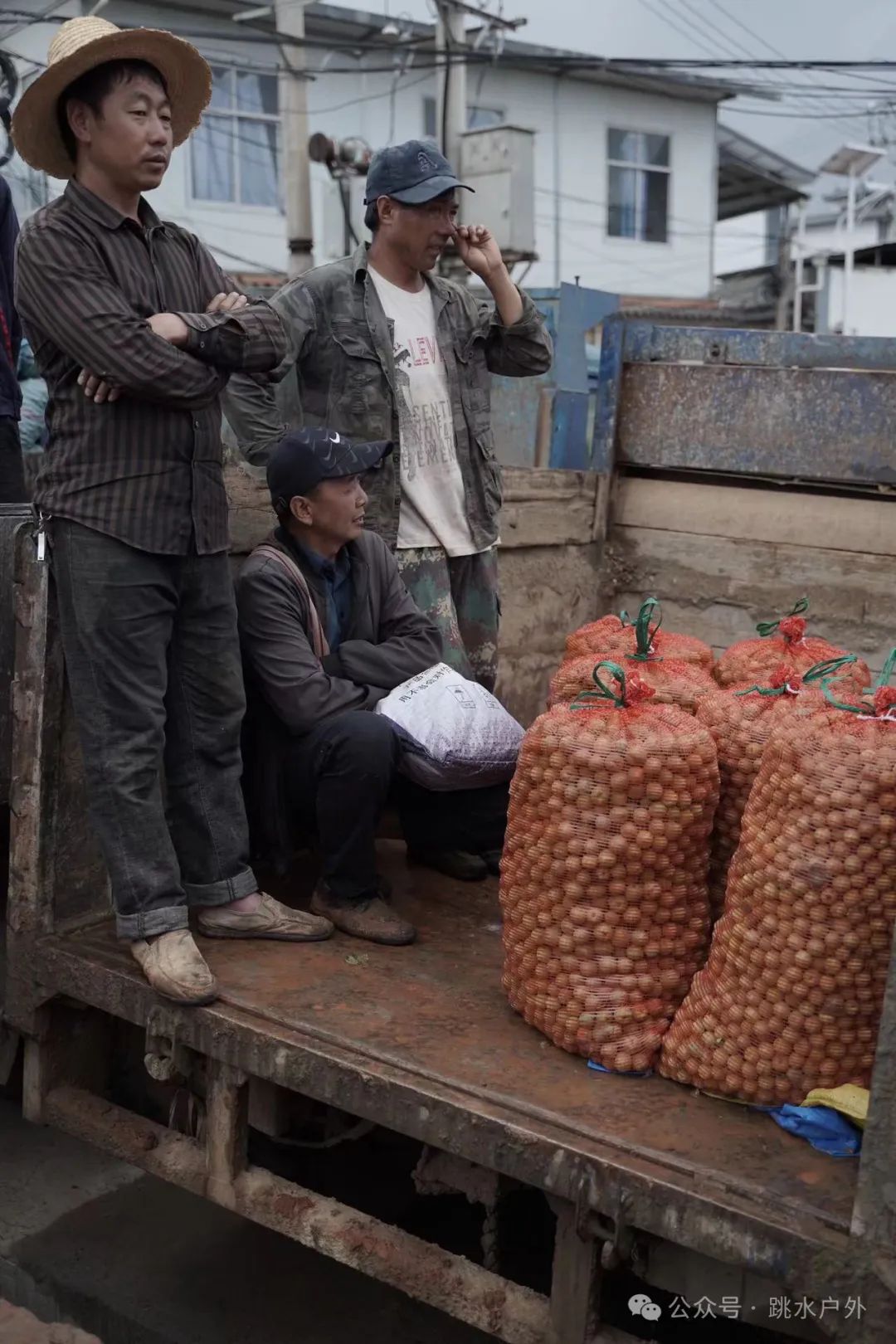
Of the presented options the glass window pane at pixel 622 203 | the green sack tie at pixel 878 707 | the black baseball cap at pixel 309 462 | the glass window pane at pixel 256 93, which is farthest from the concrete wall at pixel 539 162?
the green sack tie at pixel 878 707

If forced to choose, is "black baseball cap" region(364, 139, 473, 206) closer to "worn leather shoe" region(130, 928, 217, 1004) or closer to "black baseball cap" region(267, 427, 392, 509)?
"black baseball cap" region(267, 427, 392, 509)

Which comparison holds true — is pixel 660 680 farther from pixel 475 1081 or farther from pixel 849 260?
pixel 849 260

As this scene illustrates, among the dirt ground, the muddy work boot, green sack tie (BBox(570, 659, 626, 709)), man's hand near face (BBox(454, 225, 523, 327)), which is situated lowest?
the dirt ground

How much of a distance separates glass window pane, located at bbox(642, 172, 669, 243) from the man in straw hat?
72.4 feet

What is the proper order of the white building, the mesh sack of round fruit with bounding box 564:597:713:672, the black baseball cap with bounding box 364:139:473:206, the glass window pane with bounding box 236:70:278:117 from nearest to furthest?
the mesh sack of round fruit with bounding box 564:597:713:672 < the black baseball cap with bounding box 364:139:473:206 < the white building < the glass window pane with bounding box 236:70:278:117

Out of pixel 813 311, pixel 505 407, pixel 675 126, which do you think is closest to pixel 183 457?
pixel 505 407

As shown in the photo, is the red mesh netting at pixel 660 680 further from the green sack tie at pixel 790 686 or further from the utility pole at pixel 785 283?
the utility pole at pixel 785 283

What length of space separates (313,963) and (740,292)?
2700cm

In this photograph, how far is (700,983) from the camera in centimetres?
240

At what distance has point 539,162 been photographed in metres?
22.0

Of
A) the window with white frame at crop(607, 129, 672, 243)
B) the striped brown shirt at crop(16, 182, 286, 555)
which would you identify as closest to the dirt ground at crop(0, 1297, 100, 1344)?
the striped brown shirt at crop(16, 182, 286, 555)

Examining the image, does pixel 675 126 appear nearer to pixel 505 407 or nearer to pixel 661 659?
pixel 505 407

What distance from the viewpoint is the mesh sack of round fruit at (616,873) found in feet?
7.93

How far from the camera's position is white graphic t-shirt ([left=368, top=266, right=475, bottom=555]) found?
3830 millimetres
